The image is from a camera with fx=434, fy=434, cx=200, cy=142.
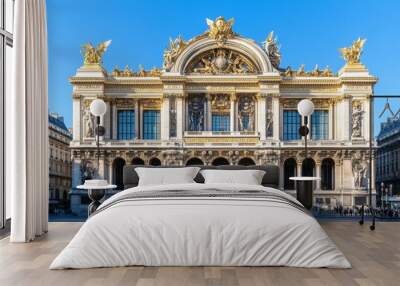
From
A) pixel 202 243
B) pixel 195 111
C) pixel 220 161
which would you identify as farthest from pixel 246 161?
pixel 202 243

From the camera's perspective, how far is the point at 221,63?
18.0 m

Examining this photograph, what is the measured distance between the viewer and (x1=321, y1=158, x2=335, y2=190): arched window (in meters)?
18.5

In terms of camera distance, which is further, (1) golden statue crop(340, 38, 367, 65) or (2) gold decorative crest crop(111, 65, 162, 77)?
(2) gold decorative crest crop(111, 65, 162, 77)

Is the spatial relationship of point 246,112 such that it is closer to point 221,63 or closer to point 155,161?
point 221,63

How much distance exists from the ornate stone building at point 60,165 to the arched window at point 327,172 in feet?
34.8

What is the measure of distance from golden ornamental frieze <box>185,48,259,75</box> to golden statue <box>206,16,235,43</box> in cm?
80

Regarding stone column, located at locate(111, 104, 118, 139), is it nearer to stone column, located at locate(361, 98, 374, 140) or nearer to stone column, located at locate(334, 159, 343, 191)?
stone column, located at locate(334, 159, 343, 191)

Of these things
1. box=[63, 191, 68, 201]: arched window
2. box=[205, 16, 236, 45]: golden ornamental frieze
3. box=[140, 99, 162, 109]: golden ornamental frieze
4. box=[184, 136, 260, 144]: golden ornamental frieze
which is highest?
box=[205, 16, 236, 45]: golden ornamental frieze

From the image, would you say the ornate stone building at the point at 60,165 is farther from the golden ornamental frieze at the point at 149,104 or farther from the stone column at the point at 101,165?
the golden ornamental frieze at the point at 149,104

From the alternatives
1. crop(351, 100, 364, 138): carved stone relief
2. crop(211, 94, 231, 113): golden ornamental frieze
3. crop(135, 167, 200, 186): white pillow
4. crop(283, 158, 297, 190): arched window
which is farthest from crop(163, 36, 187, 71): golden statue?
crop(135, 167, 200, 186): white pillow

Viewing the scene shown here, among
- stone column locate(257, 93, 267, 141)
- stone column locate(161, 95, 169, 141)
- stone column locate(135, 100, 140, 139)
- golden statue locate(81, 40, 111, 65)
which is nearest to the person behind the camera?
golden statue locate(81, 40, 111, 65)

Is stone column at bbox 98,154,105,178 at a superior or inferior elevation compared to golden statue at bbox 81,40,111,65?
inferior

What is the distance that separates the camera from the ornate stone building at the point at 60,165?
16016mm

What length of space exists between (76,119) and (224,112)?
6.10m
